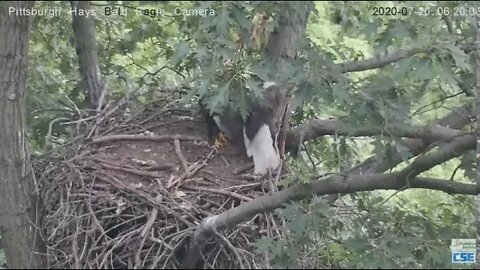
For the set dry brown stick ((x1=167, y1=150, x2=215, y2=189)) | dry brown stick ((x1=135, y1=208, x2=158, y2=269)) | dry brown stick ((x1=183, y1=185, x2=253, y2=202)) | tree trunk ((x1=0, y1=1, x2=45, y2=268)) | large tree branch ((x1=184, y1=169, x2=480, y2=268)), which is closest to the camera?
large tree branch ((x1=184, y1=169, x2=480, y2=268))

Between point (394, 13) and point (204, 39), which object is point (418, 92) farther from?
point (204, 39)

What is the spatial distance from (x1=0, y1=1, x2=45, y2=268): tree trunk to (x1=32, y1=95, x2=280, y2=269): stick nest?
0.09 metres

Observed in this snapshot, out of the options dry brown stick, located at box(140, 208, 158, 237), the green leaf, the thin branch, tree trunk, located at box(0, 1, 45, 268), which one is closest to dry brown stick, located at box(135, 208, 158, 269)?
dry brown stick, located at box(140, 208, 158, 237)

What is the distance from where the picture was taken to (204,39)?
3.12 metres

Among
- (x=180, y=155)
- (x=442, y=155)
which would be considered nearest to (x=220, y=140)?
(x=180, y=155)

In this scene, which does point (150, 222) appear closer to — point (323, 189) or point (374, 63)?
point (323, 189)

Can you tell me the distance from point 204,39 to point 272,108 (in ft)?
3.12

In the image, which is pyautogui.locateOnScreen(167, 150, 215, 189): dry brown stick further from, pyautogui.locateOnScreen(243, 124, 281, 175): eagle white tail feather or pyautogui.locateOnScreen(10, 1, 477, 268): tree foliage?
pyautogui.locateOnScreen(10, 1, 477, 268): tree foliage

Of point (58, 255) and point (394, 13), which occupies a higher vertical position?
point (394, 13)

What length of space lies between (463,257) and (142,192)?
5.22 ft

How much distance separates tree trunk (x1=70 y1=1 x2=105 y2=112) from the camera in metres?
4.56

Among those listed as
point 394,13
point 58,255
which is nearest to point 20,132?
point 58,255

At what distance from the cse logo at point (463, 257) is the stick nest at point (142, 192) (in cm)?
76

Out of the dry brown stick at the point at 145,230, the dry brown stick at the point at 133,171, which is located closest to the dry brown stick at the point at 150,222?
the dry brown stick at the point at 145,230
